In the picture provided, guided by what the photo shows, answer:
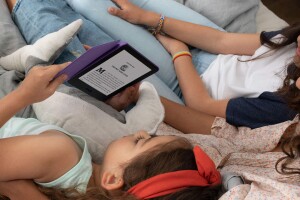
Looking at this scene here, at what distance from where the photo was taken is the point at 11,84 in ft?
3.75

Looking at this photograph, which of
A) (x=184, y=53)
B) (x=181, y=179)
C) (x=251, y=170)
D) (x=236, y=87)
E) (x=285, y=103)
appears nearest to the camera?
(x=181, y=179)

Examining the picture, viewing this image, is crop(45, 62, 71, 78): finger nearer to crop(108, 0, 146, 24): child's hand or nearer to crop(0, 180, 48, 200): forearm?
crop(0, 180, 48, 200): forearm

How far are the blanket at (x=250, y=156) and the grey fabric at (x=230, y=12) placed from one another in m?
0.54

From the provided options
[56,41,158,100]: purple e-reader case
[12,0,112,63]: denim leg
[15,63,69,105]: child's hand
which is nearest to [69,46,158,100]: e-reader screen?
[56,41,158,100]: purple e-reader case

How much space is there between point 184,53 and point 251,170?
0.55m

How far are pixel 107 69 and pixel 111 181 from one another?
29cm

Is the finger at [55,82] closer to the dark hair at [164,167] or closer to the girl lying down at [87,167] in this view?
the girl lying down at [87,167]

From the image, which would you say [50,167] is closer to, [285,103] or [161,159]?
[161,159]

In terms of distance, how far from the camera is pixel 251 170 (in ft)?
3.40

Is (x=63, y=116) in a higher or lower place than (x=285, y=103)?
lower

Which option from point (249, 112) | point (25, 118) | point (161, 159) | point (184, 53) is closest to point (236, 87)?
point (249, 112)

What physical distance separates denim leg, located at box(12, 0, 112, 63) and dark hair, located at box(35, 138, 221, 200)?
498mm

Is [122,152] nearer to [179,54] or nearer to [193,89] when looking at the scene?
[193,89]

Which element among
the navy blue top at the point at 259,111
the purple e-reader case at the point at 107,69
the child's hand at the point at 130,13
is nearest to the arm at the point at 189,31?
the child's hand at the point at 130,13
